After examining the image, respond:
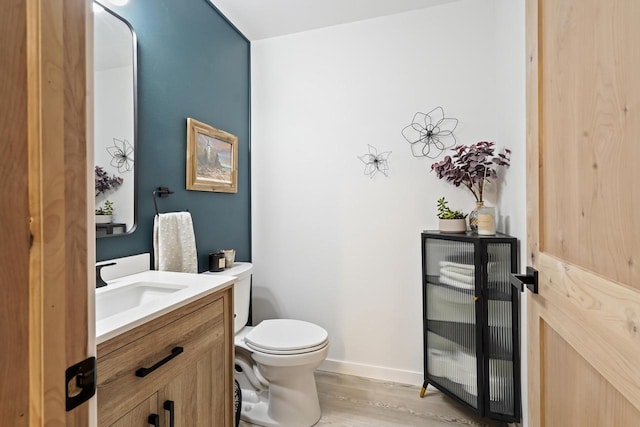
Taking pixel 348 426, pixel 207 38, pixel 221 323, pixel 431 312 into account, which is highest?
pixel 207 38

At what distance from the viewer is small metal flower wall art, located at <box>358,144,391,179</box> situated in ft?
6.90

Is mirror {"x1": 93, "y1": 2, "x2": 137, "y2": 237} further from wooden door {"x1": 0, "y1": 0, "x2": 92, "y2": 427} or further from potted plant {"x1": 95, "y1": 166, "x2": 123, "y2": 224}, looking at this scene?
wooden door {"x1": 0, "y1": 0, "x2": 92, "y2": 427}

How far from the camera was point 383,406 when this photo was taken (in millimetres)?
1799

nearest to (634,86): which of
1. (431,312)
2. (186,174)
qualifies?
(431,312)

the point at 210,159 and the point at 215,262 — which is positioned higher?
the point at 210,159

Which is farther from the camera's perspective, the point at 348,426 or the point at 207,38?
the point at 207,38

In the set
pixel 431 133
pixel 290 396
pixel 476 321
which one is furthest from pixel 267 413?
pixel 431 133

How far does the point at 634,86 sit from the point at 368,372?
6.85ft

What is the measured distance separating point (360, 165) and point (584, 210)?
156 cm

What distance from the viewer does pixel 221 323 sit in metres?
1.19

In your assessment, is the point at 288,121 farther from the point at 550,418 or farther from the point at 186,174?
the point at 550,418

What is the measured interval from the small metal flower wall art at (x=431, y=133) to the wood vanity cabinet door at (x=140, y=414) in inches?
74.0

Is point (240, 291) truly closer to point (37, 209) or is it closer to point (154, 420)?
point (154, 420)

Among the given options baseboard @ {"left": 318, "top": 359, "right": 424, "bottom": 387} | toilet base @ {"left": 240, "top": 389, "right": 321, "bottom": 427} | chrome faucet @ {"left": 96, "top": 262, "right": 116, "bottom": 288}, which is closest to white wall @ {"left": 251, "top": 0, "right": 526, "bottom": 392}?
baseboard @ {"left": 318, "top": 359, "right": 424, "bottom": 387}
